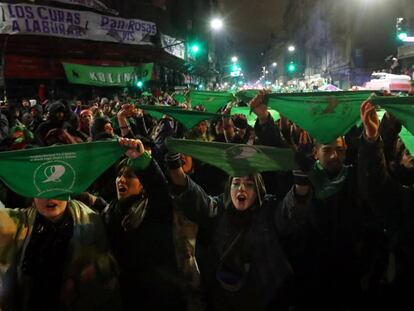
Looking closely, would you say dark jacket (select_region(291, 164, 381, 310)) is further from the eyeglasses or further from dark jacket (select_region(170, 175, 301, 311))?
the eyeglasses

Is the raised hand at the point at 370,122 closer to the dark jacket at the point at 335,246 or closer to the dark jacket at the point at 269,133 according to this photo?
the dark jacket at the point at 335,246

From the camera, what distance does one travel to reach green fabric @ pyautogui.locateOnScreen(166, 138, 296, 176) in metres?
3.23

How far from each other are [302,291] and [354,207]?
2.66 feet

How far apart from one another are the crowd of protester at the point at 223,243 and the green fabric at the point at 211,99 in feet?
13.7

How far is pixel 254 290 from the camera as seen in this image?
321cm

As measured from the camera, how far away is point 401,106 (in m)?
3.29

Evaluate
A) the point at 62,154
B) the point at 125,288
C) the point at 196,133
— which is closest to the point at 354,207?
the point at 125,288

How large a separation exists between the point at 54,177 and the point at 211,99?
16.8 feet

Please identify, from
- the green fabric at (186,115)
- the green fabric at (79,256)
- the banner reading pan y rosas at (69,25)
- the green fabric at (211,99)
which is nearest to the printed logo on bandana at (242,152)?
the green fabric at (79,256)

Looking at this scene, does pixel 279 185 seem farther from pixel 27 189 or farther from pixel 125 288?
pixel 27 189

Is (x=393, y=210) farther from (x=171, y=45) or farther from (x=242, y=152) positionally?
(x=171, y=45)

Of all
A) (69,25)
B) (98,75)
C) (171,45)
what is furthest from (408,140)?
(171,45)

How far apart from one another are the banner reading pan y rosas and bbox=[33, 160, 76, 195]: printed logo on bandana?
1630 cm

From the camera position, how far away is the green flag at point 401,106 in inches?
127
